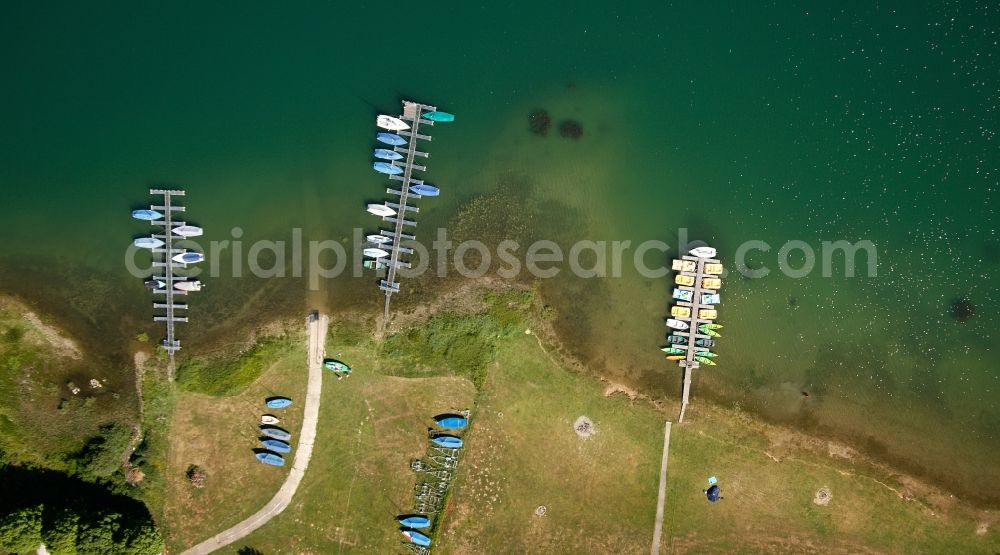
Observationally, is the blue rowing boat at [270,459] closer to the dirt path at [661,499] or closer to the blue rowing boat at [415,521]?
the blue rowing boat at [415,521]

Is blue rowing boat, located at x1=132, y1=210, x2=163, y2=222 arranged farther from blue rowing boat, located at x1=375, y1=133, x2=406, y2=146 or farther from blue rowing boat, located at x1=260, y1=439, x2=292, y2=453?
blue rowing boat, located at x1=260, y1=439, x2=292, y2=453

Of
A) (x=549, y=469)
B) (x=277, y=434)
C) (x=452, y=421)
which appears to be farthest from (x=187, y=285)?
(x=549, y=469)

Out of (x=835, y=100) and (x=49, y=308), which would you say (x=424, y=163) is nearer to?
(x=49, y=308)

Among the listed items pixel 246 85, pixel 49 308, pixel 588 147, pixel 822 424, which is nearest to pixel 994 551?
pixel 822 424

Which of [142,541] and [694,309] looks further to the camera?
[694,309]

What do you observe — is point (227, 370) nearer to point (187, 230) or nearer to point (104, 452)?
point (104, 452)

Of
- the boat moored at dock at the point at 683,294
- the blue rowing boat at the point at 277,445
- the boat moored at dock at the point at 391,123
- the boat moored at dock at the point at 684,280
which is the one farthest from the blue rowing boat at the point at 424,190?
the blue rowing boat at the point at 277,445
